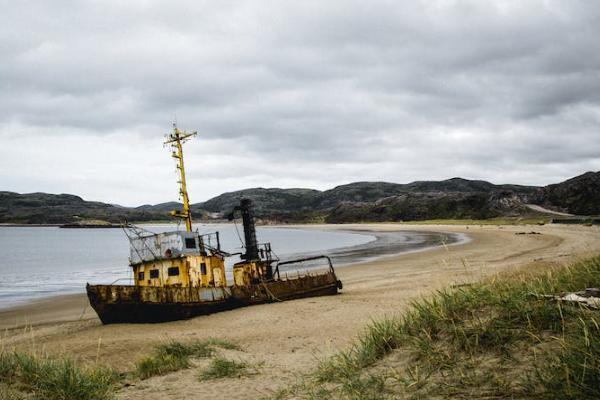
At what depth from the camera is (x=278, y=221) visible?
17562 centimetres

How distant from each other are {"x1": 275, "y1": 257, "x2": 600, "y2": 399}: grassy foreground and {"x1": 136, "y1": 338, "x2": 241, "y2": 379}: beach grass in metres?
3.19

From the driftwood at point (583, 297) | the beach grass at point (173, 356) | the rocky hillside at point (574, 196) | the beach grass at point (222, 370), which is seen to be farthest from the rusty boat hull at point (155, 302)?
the rocky hillside at point (574, 196)

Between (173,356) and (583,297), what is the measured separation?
7.11 m

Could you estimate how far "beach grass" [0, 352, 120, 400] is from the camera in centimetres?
550

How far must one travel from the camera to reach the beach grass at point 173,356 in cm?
743

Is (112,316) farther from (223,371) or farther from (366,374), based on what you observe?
(366,374)

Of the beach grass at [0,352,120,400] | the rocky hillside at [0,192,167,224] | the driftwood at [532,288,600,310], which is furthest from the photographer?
the rocky hillside at [0,192,167,224]

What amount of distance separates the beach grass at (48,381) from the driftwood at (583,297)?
6.06m

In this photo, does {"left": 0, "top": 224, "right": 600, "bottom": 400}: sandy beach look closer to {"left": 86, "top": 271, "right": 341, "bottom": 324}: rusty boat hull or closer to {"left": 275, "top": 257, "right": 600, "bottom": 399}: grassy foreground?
{"left": 86, "top": 271, "right": 341, "bottom": 324}: rusty boat hull

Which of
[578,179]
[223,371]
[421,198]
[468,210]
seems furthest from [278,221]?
[223,371]

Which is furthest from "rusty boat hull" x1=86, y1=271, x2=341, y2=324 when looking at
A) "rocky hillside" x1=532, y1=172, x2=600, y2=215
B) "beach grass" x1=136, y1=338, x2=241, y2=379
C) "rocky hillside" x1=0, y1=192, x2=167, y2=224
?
"rocky hillside" x1=0, y1=192, x2=167, y2=224

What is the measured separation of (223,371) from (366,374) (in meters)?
3.06

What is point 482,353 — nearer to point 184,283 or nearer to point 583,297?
point 583,297

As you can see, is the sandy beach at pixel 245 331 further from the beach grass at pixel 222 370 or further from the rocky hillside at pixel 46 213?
the rocky hillside at pixel 46 213
